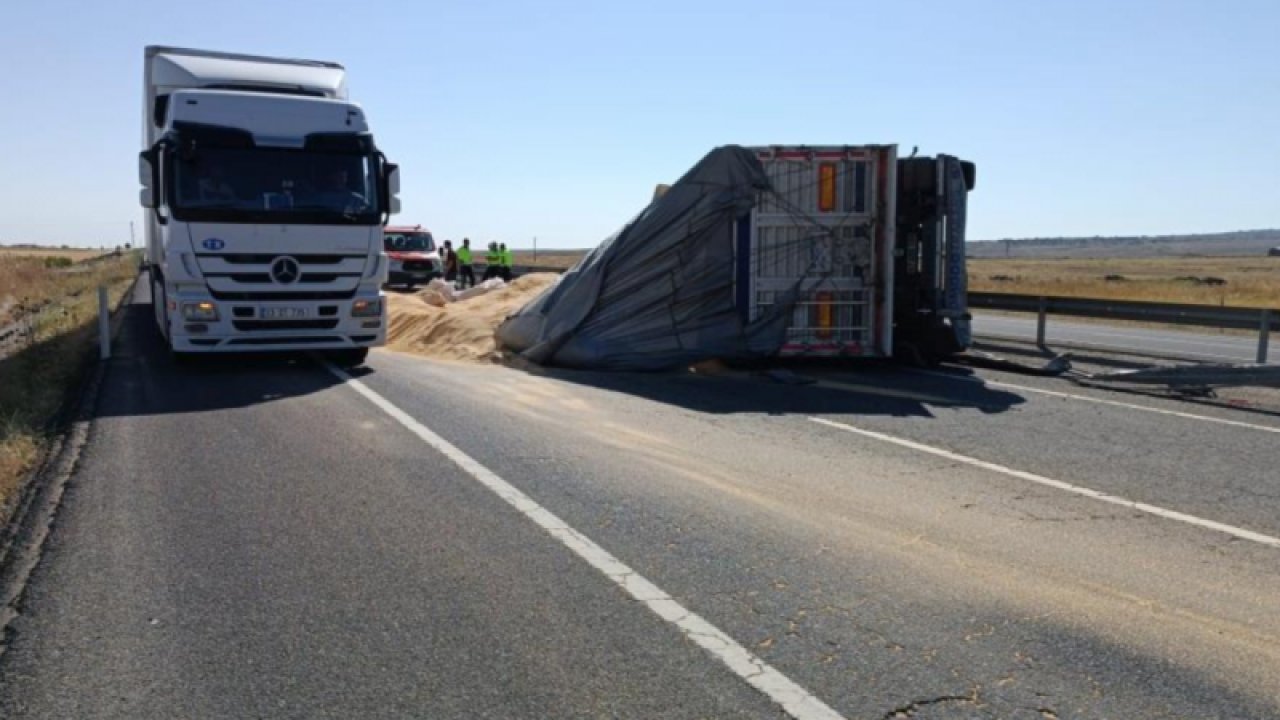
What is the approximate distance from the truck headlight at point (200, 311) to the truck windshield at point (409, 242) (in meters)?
23.3

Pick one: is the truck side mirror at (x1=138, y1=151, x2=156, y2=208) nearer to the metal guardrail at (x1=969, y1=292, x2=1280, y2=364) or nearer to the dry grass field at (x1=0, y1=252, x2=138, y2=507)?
the dry grass field at (x1=0, y1=252, x2=138, y2=507)

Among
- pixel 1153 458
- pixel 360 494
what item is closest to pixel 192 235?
pixel 360 494

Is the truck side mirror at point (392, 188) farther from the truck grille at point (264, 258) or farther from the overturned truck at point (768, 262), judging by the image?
the overturned truck at point (768, 262)

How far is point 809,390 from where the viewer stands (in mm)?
12242

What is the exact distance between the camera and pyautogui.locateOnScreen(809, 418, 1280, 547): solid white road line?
632cm

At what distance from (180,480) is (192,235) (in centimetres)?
547

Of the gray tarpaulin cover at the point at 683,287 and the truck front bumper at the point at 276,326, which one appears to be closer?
the truck front bumper at the point at 276,326

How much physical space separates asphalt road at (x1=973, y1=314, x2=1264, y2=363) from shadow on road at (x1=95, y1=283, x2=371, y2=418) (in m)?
11.9

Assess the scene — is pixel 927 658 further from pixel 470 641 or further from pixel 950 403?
pixel 950 403

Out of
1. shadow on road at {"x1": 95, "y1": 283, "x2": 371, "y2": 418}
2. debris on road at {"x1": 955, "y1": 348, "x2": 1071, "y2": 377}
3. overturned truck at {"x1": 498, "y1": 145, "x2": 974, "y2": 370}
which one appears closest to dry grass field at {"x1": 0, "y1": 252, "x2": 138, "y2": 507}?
shadow on road at {"x1": 95, "y1": 283, "x2": 371, "y2": 418}

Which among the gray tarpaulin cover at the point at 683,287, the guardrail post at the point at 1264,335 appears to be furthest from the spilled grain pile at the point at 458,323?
the guardrail post at the point at 1264,335

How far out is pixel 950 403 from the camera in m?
11.2

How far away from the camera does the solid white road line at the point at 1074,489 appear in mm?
6324

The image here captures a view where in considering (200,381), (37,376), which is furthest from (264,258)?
(37,376)
